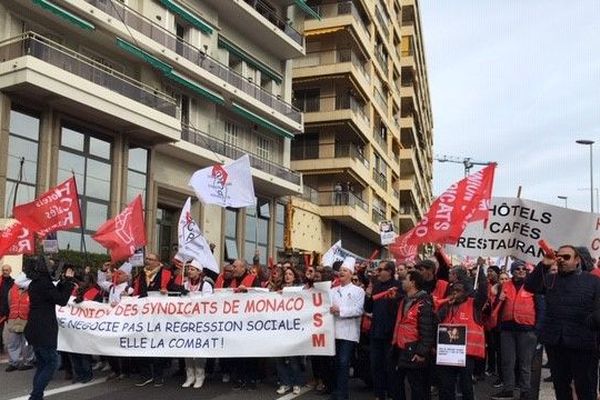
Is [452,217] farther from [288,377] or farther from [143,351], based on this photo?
[143,351]

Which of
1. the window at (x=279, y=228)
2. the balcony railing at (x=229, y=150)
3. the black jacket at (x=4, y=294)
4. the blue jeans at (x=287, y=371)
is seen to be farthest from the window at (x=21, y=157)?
the window at (x=279, y=228)

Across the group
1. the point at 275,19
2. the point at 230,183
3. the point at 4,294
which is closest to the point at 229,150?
the point at 275,19

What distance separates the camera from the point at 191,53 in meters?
27.6

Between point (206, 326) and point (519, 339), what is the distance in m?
4.46

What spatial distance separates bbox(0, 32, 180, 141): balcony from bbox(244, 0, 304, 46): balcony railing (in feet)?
30.7

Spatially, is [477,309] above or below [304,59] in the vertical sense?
below

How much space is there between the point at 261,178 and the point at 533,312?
22.9m

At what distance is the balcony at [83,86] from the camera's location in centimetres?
1983

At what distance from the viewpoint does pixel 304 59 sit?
4297 cm

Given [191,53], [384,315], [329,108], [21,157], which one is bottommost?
[384,315]

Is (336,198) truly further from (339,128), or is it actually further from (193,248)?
(193,248)

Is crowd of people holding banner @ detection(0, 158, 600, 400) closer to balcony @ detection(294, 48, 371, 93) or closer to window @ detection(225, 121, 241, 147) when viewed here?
window @ detection(225, 121, 241, 147)

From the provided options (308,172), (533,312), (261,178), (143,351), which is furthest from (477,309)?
(308,172)

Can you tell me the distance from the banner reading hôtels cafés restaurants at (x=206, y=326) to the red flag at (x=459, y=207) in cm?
179
